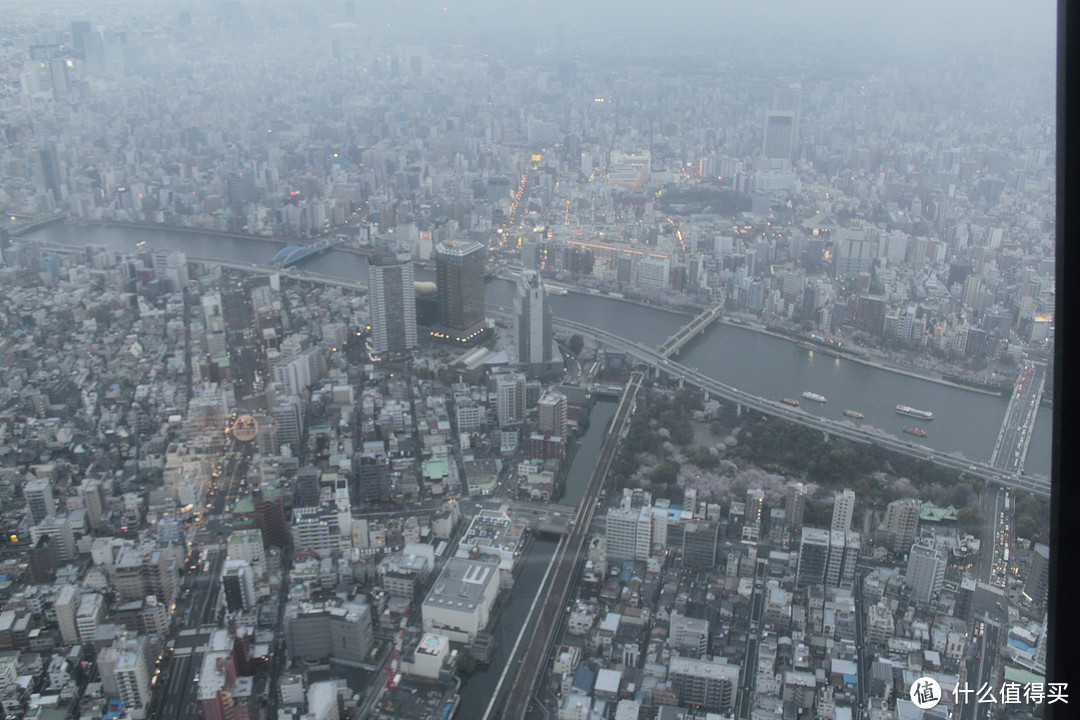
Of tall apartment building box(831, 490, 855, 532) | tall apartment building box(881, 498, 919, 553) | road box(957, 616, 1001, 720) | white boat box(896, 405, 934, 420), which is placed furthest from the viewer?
white boat box(896, 405, 934, 420)

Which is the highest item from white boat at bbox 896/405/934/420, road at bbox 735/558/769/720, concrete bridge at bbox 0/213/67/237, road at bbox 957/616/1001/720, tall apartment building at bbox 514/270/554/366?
concrete bridge at bbox 0/213/67/237

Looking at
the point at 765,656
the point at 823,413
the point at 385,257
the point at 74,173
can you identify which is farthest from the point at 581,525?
the point at 74,173

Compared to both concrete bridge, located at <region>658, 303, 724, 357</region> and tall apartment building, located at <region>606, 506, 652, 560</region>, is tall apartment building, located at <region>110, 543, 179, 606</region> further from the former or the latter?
concrete bridge, located at <region>658, 303, 724, 357</region>

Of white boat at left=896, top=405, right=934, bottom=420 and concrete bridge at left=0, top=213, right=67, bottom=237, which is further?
concrete bridge at left=0, top=213, right=67, bottom=237

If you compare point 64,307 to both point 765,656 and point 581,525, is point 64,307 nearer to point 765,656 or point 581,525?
point 581,525

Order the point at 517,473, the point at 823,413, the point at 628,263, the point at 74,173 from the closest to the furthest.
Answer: the point at 517,473
the point at 823,413
the point at 628,263
the point at 74,173

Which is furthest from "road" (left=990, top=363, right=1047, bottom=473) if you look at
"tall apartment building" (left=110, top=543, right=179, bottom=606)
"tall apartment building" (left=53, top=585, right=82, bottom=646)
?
"tall apartment building" (left=53, top=585, right=82, bottom=646)

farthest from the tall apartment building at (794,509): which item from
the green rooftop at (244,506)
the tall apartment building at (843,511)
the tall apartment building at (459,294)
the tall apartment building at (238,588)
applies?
the tall apartment building at (459,294)
